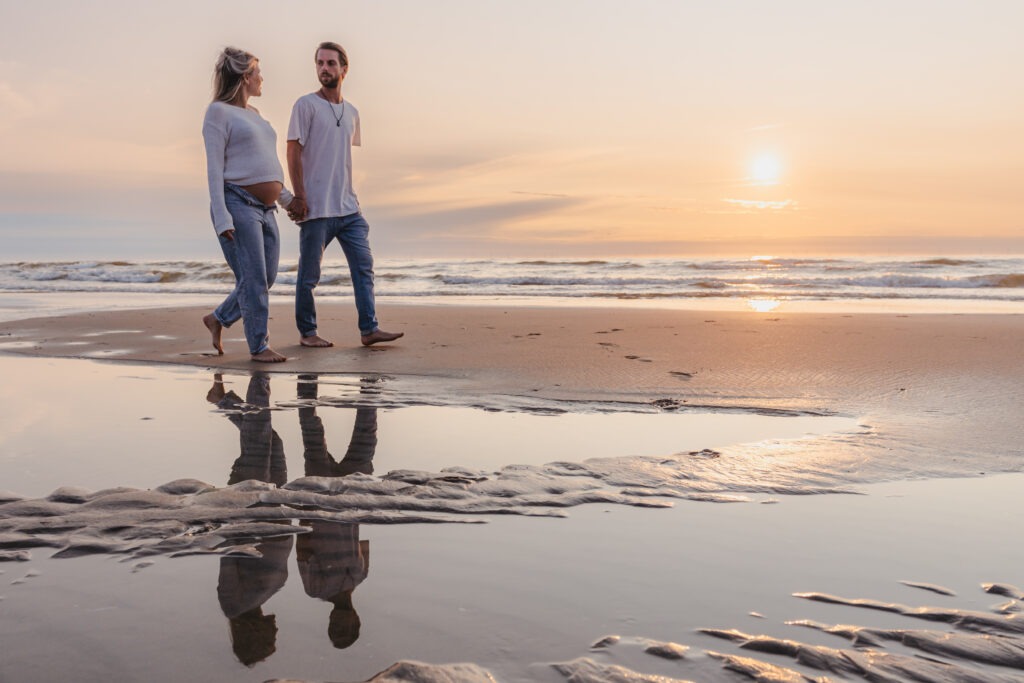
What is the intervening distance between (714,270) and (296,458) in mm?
21590

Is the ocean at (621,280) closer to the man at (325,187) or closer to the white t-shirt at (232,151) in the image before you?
the man at (325,187)

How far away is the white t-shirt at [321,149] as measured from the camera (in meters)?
6.16

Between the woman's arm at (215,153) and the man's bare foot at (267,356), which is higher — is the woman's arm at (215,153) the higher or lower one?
the higher one

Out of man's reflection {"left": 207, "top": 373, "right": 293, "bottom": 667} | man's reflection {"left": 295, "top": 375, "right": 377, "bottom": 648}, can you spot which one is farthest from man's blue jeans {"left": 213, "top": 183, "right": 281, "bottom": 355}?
man's reflection {"left": 295, "top": 375, "right": 377, "bottom": 648}

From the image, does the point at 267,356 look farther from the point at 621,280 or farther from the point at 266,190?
the point at 621,280

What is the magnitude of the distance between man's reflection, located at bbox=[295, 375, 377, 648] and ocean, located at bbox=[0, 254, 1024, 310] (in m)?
9.74

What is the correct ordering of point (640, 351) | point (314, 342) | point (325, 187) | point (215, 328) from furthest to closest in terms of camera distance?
point (314, 342) → point (325, 187) → point (215, 328) → point (640, 351)

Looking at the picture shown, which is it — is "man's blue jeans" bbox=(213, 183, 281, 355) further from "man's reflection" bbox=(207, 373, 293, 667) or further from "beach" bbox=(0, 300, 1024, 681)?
"man's reflection" bbox=(207, 373, 293, 667)

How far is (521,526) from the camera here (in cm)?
218

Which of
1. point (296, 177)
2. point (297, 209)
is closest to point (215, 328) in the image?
point (297, 209)

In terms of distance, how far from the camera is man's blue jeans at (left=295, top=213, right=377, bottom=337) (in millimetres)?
6297

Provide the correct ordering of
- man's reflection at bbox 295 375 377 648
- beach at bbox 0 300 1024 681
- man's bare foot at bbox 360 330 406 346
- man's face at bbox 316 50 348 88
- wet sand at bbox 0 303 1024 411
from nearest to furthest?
beach at bbox 0 300 1024 681 → man's reflection at bbox 295 375 377 648 → wet sand at bbox 0 303 1024 411 → man's face at bbox 316 50 348 88 → man's bare foot at bbox 360 330 406 346

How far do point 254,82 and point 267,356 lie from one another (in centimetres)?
175

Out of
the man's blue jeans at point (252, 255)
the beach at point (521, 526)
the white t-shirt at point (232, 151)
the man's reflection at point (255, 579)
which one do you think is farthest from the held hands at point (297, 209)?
the man's reflection at point (255, 579)
